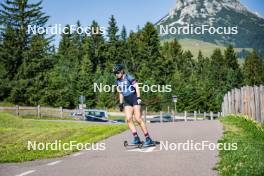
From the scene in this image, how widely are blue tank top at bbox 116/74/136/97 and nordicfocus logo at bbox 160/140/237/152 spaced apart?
1461 millimetres

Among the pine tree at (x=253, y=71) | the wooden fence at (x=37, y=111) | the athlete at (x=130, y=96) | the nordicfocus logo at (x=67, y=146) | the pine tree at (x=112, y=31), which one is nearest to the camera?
the athlete at (x=130, y=96)

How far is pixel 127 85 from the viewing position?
12.3m

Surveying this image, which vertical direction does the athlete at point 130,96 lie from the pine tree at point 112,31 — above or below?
below

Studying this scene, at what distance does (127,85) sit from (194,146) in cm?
206

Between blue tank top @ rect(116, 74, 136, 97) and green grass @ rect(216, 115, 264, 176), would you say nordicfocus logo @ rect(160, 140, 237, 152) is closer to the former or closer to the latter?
green grass @ rect(216, 115, 264, 176)

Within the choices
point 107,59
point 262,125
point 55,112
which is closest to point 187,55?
point 107,59

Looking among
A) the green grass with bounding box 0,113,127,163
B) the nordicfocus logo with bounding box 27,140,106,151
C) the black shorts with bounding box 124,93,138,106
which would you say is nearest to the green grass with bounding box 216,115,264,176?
the black shorts with bounding box 124,93,138,106

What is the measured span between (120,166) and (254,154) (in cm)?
229

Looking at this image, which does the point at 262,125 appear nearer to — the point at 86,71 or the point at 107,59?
the point at 86,71

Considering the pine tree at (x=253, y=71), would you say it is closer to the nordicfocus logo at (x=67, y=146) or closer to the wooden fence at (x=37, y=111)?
the wooden fence at (x=37, y=111)

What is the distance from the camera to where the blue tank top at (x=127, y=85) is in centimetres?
1229

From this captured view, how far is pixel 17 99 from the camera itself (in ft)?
121

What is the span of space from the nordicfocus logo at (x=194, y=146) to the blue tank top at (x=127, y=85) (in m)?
1.46

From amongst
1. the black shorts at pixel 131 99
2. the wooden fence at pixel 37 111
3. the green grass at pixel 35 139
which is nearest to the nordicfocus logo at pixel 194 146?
the black shorts at pixel 131 99
